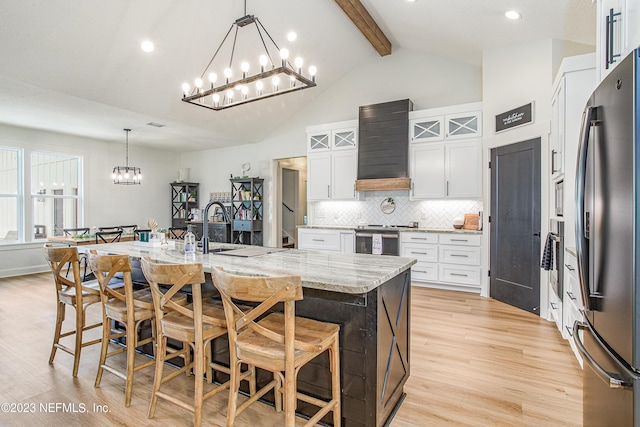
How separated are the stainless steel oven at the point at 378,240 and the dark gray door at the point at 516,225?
4.54 feet

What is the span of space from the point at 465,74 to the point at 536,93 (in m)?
1.55

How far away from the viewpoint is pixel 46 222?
6.62 meters

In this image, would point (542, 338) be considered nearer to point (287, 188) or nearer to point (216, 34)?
point (216, 34)

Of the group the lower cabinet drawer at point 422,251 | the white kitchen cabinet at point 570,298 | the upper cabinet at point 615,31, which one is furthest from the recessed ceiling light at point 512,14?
the lower cabinet drawer at point 422,251

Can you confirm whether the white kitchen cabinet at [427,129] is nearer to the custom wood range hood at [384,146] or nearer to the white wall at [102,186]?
the custom wood range hood at [384,146]

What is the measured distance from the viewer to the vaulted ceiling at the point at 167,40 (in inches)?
139

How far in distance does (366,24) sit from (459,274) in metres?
4.03

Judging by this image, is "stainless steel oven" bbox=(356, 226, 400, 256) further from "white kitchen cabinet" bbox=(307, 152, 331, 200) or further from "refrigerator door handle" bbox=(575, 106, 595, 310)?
"refrigerator door handle" bbox=(575, 106, 595, 310)

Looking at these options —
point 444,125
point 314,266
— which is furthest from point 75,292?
point 444,125

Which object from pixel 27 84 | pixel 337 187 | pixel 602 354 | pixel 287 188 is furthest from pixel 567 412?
pixel 287 188

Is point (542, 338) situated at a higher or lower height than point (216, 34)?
lower

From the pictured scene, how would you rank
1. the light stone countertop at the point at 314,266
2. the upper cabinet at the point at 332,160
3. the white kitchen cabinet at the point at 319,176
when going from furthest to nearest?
the white kitchen cabinet at the point at 319,176 < the upper cabinet at the point at 332,160 < the light stone countertop at the point at 314,266

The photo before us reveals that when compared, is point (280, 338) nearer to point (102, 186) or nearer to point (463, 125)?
point (463, 125)

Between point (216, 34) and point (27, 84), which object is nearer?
point (27, 84)
